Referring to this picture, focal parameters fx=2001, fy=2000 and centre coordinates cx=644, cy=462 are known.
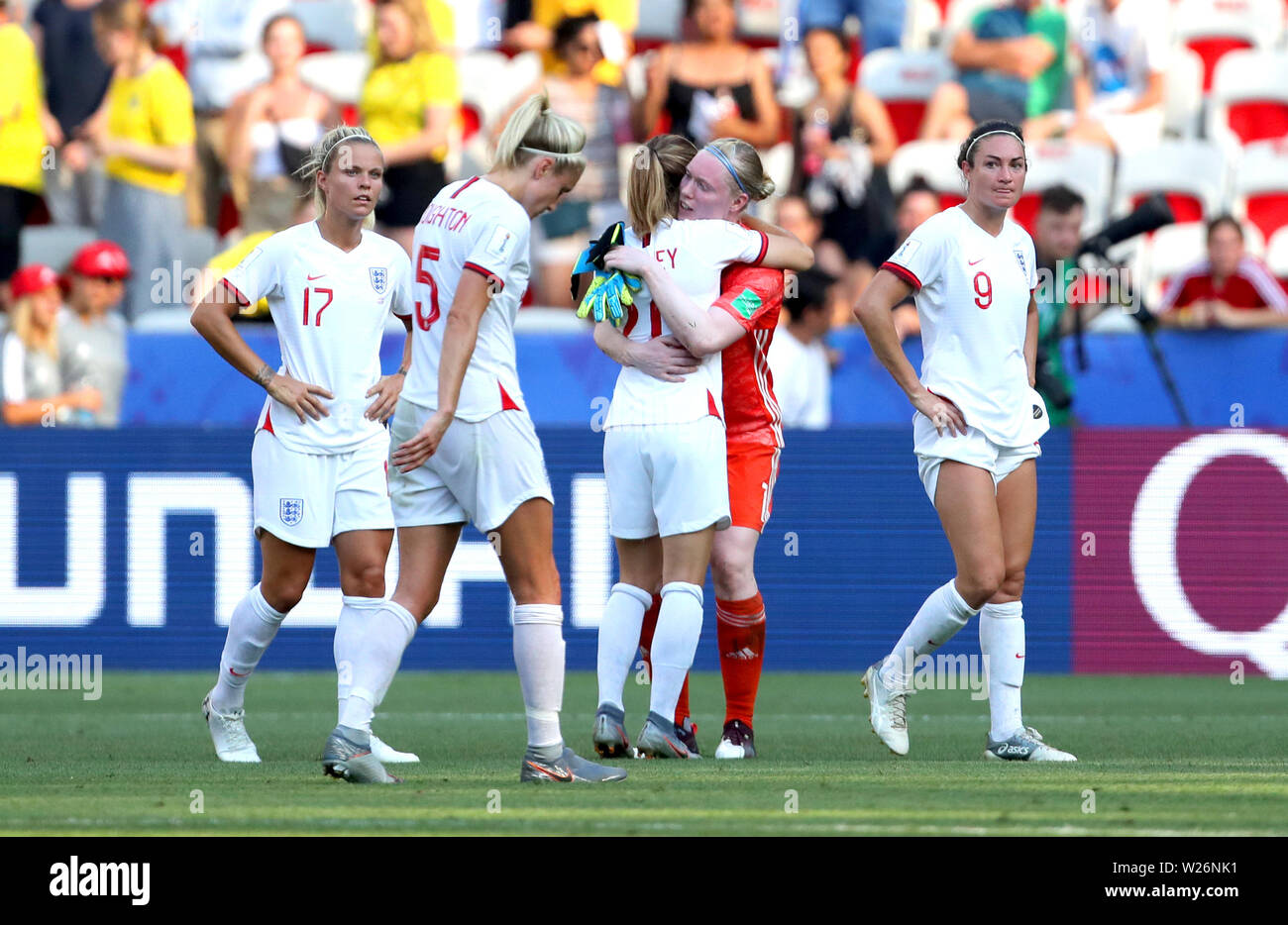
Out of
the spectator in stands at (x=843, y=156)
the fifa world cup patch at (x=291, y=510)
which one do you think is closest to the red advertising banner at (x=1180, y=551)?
the spectator in stands at (x=843, y=156)

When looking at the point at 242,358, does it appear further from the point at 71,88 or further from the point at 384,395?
the point at 71,88

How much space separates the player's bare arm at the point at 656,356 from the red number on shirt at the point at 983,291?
0.97 m

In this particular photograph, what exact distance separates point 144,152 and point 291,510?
280 inches

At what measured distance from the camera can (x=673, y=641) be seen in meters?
6.64

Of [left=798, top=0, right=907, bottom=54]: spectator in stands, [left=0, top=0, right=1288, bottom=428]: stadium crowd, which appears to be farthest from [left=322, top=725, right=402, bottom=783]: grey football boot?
[left=798, top=0, right=907, bottom=54]: spectator in stands

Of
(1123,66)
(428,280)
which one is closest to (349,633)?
(428,280)

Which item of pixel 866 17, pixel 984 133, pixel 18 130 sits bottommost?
pixel 984 133

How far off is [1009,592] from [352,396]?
234 cm

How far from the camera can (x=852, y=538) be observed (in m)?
10.7

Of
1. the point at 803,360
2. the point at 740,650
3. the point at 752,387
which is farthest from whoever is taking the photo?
the point at 803,360

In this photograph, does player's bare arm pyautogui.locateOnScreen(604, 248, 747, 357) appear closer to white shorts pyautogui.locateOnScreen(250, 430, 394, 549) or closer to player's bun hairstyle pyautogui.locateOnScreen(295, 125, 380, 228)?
player's bun hairstyle pyautogui.locateOnScreen(295, 125, 380, 228)

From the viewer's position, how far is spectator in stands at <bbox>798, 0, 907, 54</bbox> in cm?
1402

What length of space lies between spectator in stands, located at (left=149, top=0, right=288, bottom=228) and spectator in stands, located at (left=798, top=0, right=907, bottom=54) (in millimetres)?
3754

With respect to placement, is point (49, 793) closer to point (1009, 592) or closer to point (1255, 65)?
point (1009, 592)
